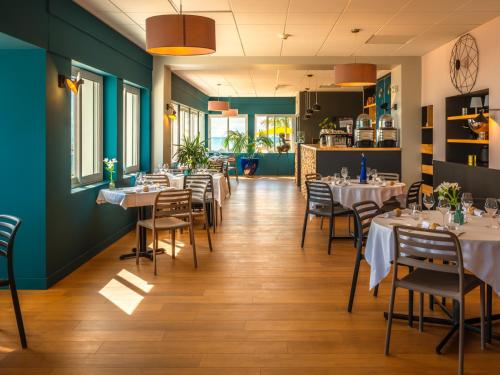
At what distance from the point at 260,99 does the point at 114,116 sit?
44.1 feet

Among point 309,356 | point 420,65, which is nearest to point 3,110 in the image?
point 309,356

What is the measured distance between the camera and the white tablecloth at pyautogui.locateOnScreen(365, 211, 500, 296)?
11.7 ft

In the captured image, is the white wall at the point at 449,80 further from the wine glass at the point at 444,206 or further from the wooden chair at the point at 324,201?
the wine glass at the point at 444,206

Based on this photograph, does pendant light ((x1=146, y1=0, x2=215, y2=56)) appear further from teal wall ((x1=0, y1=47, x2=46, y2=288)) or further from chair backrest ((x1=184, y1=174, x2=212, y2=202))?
chair backrest ((x1=184, y1=174, x2=212, y2=202))

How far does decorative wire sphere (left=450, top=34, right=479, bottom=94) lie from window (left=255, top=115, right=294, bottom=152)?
1219 centimetres

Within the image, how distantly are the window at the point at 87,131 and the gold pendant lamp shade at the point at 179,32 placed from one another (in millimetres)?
2134

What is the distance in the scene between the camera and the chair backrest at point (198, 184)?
781 centimetres

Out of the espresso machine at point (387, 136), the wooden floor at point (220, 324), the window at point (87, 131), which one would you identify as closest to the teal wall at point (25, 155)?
the wooden floor at point (220, 324)

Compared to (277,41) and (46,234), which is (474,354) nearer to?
(46,234)

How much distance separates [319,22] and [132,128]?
389 cm

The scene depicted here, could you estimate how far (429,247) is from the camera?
11.3ft

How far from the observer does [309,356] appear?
11.9 ft

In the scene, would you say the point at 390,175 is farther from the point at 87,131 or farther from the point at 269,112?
the point at 269,112

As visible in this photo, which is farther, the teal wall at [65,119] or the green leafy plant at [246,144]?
the green leafy plant at [246,144]
